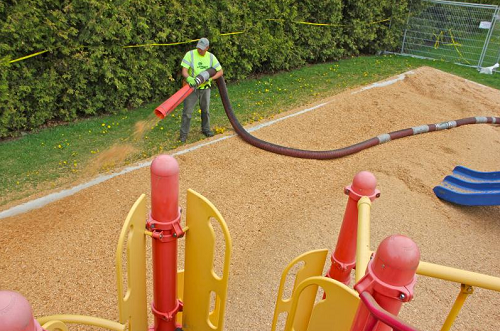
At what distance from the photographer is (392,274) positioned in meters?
1.46

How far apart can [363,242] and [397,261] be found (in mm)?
485

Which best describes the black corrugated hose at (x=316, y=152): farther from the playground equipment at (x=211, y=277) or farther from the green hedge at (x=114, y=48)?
the playground equipment at (x=211, y=277)

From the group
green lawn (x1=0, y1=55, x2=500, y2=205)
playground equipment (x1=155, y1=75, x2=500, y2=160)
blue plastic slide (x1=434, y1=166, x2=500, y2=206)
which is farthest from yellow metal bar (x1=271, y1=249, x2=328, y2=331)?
green lawn (x1=0, y1=55, x2=500, y2=205)

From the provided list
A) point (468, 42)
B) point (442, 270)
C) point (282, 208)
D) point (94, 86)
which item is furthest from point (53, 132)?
point (468, 42)

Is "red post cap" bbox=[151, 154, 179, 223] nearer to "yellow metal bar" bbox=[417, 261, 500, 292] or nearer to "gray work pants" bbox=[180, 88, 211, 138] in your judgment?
"yellow metal bar" bbox=[417, 261, 500, 292]

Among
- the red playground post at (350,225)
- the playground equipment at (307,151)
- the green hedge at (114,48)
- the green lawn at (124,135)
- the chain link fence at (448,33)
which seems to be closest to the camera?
the red playground post at (350,225)

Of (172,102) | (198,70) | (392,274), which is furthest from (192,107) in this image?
(392,274)

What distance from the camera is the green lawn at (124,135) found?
594 cm

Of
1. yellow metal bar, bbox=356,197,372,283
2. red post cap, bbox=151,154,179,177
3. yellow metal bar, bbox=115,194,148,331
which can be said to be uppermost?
red post cap, bbox=151,154,179,177

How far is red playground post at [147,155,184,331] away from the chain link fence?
13634mm

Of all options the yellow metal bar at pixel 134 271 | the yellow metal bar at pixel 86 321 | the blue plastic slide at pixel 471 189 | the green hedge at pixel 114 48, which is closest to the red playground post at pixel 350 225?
the yellow metal bar at pixel 134 271

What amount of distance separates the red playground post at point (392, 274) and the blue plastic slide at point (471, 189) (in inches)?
172

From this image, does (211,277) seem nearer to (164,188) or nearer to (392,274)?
(164,188)

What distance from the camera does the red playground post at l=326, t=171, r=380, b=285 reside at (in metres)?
2.57
